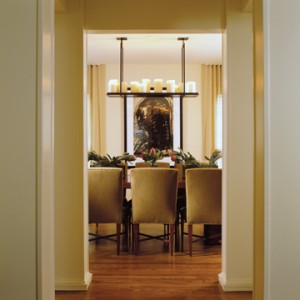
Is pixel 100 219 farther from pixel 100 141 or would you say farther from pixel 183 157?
pixel 100 141

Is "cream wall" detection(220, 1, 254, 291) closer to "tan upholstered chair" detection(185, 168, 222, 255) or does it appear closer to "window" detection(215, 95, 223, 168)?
"tan upholstered chair" detection(185, 168, 222, 255)

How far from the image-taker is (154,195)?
4.55 meters

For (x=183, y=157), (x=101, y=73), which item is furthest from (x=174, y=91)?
(x=101, y=73)

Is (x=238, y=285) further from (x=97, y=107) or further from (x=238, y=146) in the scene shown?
(x=97, y=107)

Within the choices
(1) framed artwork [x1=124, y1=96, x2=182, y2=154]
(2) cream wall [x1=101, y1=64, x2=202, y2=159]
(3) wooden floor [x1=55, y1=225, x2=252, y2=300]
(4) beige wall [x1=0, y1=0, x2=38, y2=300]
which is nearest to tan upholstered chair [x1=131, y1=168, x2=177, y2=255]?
(3) wooden floor [x1=55, y1=225, x2=252, y2=300]

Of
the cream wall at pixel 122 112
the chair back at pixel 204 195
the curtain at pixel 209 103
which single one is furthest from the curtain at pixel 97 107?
the chair back at pixel 204 195

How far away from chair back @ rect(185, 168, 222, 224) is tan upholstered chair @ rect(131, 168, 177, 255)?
0.58ft

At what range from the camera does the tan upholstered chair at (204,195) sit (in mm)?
4500

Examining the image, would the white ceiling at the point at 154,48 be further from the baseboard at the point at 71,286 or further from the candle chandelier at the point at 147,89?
the baseboard at the point at 71,286

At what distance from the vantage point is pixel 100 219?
15.2 ft

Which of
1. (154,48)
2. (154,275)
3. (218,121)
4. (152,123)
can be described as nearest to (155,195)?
(154,275)

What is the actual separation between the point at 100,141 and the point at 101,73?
4.37ft

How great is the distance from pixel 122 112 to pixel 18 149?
6.29 metres

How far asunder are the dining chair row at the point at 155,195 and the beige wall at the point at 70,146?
1058 millimetres
